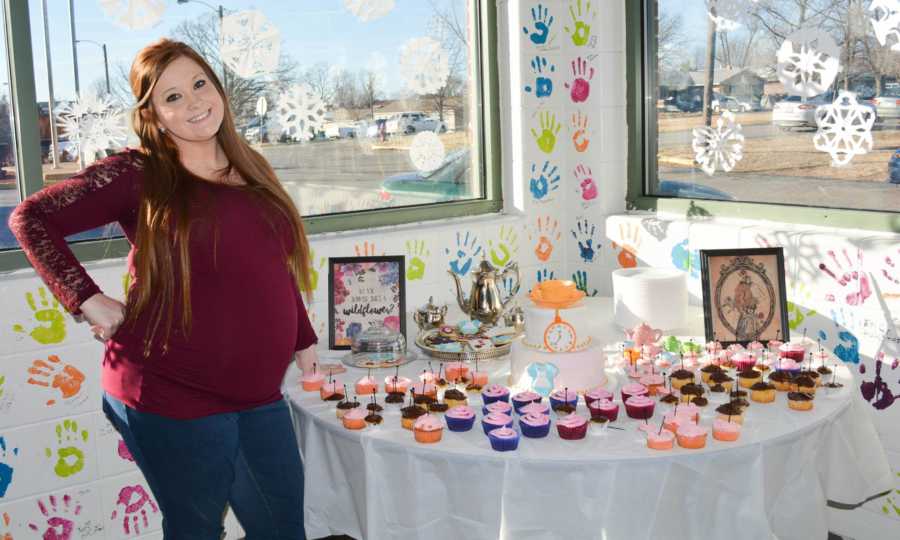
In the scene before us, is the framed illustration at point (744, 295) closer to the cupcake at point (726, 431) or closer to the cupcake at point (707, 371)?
the cupcake at point (707, 371)

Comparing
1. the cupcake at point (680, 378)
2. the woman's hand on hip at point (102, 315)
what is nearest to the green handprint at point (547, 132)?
the cupcake at point (680, 378)

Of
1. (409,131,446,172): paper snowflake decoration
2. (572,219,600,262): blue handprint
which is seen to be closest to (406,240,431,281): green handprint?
(409,131,446,172): paper snowflake decoration

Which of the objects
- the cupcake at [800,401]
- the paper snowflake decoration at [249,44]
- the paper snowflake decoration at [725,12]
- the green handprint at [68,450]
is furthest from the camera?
the paper snowflake decoration at [725,12]

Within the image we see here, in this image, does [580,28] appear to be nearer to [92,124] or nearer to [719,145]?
[719,145]

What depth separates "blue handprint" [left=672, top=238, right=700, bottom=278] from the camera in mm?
2846

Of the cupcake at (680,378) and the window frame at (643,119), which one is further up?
the window frame at (643,119)

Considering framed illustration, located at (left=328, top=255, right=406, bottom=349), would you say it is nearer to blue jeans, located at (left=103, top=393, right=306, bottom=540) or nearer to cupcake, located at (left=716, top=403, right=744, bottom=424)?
blue jeans, located at (left=103, top=393, right=306, bottom=540)

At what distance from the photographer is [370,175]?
9.87ft

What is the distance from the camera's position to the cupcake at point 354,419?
5.71 feet

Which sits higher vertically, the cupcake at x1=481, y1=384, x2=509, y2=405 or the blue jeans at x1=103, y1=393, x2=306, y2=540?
the cupcake at x1=481, y1=384, x2=509, y2=405

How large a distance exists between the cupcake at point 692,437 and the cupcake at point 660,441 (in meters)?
0.02

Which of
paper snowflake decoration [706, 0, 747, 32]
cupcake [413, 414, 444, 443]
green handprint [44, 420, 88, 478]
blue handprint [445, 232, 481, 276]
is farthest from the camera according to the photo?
blue handprint [445, 232, 481, 276]

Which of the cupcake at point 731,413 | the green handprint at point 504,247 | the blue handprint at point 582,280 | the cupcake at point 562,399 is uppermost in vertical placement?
the green handprint at point 504,247

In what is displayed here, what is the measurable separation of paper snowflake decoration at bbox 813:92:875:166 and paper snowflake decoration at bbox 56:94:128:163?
2.04 meters
